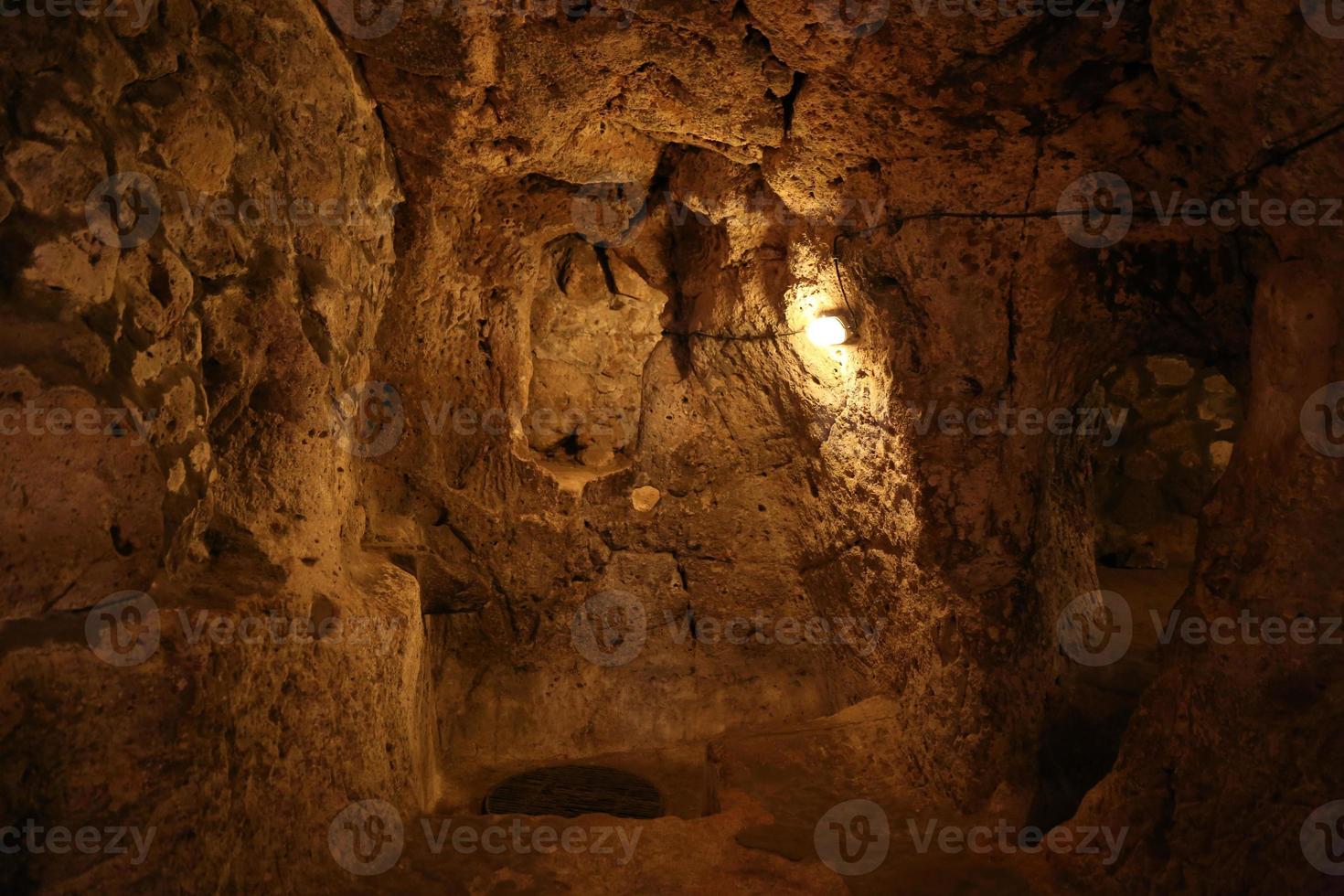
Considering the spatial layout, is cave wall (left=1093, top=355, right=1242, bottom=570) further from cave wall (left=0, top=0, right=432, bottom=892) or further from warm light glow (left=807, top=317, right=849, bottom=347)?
cave wall (left=0, top=0, right=432, bottom=892)

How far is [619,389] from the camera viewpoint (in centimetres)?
484

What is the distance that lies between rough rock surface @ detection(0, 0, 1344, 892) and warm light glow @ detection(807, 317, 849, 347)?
89 millimetres

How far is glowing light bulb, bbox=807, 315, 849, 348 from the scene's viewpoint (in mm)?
3770

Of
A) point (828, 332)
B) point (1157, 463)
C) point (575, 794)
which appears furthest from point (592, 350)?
point (1157, 463)

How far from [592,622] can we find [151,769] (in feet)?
8.91

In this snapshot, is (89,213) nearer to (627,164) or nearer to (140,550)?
(140,550)

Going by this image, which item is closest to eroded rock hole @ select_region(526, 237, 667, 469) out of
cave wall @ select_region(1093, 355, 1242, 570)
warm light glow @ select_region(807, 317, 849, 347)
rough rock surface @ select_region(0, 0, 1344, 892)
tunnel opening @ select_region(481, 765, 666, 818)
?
rough rock surface @ select_region(0, 0, 1344, 892)

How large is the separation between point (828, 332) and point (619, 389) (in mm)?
1395

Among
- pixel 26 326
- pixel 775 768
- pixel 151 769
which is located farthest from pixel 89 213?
pixel 775 768

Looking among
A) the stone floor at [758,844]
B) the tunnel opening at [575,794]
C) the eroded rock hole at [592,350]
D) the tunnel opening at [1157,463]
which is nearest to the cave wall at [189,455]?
the stone floor at [758,844]

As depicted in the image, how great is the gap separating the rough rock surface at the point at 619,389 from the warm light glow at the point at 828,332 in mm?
89

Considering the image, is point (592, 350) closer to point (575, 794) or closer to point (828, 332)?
point (828, 332)

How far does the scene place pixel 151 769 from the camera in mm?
2248

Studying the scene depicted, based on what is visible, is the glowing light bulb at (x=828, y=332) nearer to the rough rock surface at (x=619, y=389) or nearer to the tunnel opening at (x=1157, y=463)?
the rough rock surface at (x=619, y=389)
